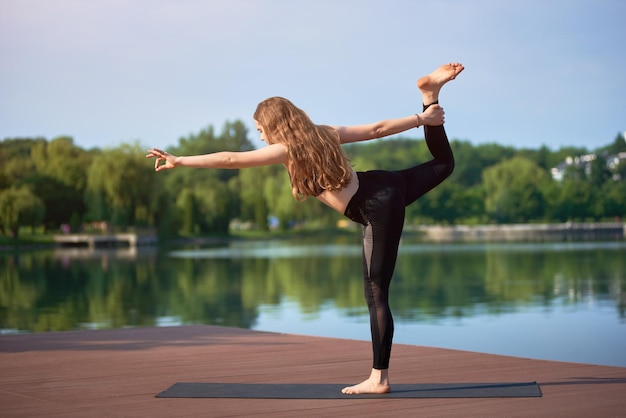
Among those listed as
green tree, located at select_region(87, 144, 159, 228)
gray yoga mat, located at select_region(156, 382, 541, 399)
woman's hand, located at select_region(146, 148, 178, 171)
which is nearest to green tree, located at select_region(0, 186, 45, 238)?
green tree, located at select_region(87, 144, 159, 228)

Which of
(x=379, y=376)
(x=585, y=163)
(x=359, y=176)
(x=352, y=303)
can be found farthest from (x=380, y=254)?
(x=585, y=163)

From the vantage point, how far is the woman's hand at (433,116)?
3.64 metres

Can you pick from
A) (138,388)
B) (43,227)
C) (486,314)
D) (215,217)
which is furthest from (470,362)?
(215,217)

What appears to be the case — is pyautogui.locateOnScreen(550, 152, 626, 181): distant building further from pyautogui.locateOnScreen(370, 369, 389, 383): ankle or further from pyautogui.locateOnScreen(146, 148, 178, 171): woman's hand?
pyautogui.locateOnScreen(146, 148, 178, 171): woman's hand

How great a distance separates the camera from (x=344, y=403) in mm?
3482

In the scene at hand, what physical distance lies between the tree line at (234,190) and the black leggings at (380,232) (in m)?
0.36

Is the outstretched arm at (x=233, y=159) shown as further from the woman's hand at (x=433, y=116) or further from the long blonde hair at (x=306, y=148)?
the woman's hand at (x=433, y=116)

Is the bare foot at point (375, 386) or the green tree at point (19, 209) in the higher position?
the green tree at point (19, 209)

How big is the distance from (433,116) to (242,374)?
1597mm

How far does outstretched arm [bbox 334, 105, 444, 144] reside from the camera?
364cm

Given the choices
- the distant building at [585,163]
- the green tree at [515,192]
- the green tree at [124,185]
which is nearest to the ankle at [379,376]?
the green tree at [124,185]

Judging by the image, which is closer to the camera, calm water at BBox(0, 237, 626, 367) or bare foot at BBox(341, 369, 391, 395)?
bare foot at BBox(341, 369, 391, 395)

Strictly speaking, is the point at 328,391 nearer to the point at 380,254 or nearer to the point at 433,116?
the point at 380,254

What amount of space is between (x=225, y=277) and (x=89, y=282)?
2.88 m
